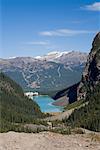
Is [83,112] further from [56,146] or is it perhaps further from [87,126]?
[56,146]

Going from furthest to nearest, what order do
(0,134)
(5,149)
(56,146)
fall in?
(0,134) < (56,146) < (5,149)

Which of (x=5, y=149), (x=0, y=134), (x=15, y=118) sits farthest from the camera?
(x=15, y=118)

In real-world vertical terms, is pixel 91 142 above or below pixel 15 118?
below

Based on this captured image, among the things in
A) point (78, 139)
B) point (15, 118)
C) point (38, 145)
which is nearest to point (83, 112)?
point (15, 118)

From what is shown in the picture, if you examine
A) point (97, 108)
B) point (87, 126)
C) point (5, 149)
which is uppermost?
point (97, 108)

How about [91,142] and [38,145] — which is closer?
[38,145]

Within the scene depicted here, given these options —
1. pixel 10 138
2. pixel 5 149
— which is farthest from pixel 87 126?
pixel 5 149

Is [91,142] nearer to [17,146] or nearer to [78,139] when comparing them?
[78,139]
